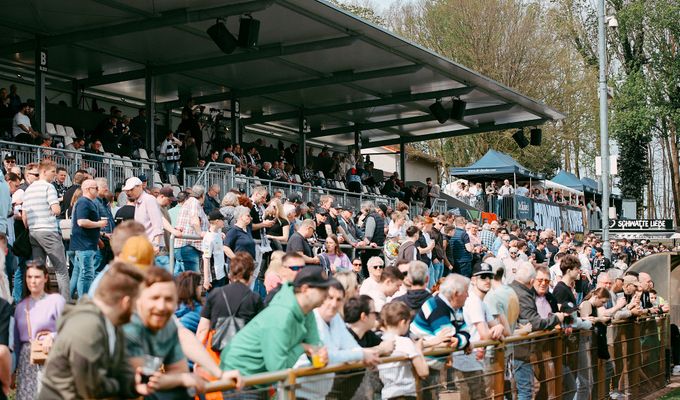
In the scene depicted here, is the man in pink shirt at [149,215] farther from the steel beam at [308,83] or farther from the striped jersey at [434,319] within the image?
the steel beam at [308,83]

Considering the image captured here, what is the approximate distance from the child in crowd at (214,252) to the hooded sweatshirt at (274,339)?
22.9 feet

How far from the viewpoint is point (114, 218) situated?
1346 cm

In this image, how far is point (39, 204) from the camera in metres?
12.2

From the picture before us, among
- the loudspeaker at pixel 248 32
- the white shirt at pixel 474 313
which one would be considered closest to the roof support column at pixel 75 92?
the loudspeaker at pixel 248 32

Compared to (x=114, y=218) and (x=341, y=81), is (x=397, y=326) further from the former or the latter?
(x=341, y=81)

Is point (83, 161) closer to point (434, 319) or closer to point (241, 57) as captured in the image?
point (241, 57)

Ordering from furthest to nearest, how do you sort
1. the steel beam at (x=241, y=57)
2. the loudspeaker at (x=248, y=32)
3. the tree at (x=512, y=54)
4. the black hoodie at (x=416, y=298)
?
the tree at (x=512, y=54) → the steel beam at (x=241, y=57) → the loudspeaker at (x=248, y=32) → the black hoodie at (x=416, y=298)

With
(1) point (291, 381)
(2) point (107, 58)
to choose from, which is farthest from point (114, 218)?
(2) point (107, 58)

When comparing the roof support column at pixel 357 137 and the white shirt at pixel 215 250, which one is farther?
the roof support column at pixel 357 137

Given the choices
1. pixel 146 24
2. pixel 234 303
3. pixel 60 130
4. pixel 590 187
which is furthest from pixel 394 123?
pixel 234 303

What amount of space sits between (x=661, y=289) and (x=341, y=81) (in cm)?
1097

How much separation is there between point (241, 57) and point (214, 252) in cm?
1099

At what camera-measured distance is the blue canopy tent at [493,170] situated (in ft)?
122

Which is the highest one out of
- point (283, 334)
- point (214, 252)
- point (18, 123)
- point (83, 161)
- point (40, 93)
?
point (40, 93)
